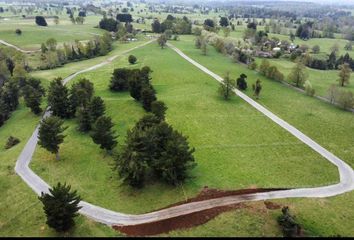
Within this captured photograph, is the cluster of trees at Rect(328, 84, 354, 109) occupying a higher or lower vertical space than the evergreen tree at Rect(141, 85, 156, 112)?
lower

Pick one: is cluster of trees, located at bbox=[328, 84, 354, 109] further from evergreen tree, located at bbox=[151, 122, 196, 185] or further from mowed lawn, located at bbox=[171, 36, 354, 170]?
evergreen tree, located at bbox=[151, 122, 196, 185]

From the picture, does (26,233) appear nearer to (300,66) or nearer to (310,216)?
(310,216)

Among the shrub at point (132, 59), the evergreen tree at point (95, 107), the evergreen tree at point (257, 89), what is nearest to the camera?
the evergreen tree at point (95, 107)

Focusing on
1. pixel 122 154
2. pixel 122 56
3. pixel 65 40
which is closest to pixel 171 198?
pixel 122 154

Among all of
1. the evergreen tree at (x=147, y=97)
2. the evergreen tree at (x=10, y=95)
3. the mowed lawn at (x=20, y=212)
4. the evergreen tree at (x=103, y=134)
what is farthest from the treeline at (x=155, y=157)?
the evergreen tree at (x=10, y=95)

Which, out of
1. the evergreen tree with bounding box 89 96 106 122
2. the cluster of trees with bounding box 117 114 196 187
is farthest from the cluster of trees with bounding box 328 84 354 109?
the evergreen tree with bounding box 89 96 106 122

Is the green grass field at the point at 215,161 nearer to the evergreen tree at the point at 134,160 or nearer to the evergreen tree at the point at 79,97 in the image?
the evergreen tree at the point at 134,160
